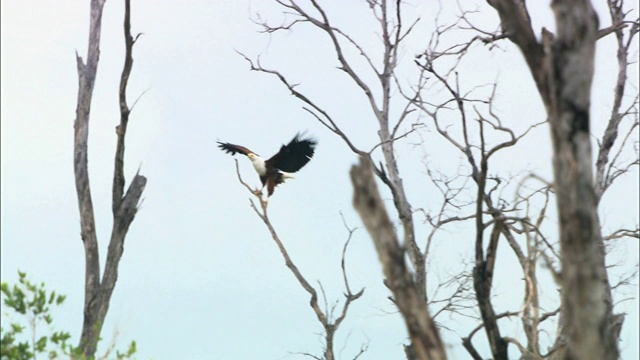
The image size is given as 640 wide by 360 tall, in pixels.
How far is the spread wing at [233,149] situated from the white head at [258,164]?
0.13 meters

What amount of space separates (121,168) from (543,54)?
740 cm

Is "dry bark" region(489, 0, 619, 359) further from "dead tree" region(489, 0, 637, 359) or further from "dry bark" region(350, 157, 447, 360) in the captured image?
"dry bark" region(350, 157, 447, 360)

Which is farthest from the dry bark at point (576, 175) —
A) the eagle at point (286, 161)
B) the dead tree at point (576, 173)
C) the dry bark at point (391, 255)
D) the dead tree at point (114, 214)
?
the eagle at point (286, 161)

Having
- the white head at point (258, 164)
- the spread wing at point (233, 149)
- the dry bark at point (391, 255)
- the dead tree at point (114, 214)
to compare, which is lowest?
the dry bark at point (391, 255)

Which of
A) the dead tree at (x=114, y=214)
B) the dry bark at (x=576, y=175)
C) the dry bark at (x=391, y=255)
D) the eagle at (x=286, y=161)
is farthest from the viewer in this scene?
the eagle at (x=286, y=161)

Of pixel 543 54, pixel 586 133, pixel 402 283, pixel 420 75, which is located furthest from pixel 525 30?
pixel 420 75

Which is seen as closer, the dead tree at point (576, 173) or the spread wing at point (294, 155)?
the dead tree at point (576, 173)

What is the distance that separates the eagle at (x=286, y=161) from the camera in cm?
1280

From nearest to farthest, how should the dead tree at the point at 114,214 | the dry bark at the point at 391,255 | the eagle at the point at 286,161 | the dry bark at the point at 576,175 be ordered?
the dry bark at the point at 576,175, the dry bark at the point at 391,255, the dead tree at the point at 114,214, the eagle at the point at 286,161

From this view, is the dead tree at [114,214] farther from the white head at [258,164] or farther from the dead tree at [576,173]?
the dead tree at [576,173]

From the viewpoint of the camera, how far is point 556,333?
20.6 feet

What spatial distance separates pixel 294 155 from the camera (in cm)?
1294

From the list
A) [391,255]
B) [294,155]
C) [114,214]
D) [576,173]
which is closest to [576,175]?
[576,173]

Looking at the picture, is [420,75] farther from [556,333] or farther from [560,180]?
[560,180]
